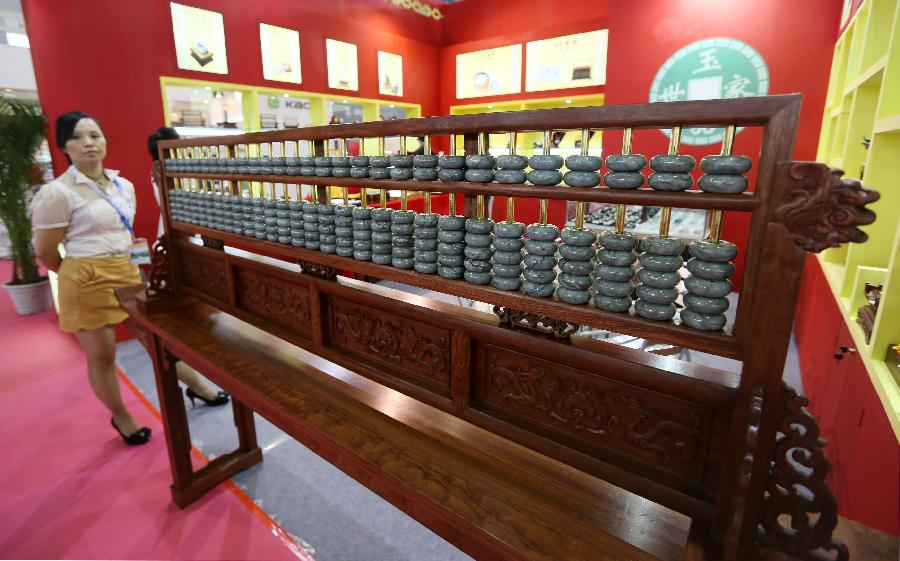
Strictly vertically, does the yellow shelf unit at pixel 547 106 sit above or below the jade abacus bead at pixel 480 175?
above

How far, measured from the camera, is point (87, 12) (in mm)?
4242

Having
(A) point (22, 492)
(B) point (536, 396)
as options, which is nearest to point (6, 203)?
(A) point (22, 492)

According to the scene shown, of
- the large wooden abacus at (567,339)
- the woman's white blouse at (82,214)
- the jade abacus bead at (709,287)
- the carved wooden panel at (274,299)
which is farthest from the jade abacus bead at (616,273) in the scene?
the woman's white blouse at (82,214)

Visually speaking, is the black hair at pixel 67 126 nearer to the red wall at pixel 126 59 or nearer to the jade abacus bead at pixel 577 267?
the red wall at pixel 126 59

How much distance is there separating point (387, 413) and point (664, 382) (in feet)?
3.10

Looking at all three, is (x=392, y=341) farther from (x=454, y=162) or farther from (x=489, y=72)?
(x=489, y=72)

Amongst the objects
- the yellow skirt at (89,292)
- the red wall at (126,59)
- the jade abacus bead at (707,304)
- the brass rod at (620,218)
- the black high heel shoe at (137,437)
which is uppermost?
the red wall at (126,59)

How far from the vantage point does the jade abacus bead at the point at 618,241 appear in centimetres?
116

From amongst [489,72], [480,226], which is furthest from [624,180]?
[489,72]

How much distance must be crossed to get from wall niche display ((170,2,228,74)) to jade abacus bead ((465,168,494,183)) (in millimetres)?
5013

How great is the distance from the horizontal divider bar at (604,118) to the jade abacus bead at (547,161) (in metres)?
0.07

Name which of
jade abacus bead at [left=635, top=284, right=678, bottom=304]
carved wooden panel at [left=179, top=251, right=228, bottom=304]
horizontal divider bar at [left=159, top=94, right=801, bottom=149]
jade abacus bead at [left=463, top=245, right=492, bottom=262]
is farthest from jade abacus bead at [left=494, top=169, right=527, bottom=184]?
carved wooden panel at [left=179, top=251, right=228, bottom=304]

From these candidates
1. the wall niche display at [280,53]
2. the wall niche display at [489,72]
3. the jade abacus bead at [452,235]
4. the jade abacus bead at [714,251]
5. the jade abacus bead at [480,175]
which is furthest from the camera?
the wall niche display at [489,72]

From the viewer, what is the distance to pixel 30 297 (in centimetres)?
544
